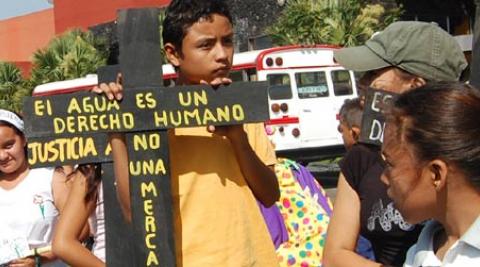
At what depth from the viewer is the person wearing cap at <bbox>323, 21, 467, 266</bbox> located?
2734 millimetres

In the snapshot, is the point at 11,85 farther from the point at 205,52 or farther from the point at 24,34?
the point at 205,52

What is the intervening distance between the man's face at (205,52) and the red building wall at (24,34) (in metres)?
44.0

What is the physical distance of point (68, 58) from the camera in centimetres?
2752

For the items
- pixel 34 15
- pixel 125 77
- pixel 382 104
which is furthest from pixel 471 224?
pixel 34 15

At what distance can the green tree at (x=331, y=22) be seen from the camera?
21.0m

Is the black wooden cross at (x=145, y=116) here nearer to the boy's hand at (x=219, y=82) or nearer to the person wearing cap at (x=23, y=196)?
the boy's hand at (x=219, y=82)

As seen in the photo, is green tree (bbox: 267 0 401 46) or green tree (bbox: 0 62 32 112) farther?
green tree (bbox: 0 62 32 112)

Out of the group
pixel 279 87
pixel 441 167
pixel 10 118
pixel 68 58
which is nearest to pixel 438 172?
pixel 441 167

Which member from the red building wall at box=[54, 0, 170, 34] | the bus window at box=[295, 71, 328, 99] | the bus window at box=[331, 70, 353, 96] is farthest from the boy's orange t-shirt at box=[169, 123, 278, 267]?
the red building wall at box=[54, 0, 170, 34]

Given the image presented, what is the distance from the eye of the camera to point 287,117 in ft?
54.6

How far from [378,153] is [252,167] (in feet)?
1.33

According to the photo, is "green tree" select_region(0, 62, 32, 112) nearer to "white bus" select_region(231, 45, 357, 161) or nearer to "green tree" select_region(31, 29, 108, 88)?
"green tree" select_region(31, 29, 108, 88)

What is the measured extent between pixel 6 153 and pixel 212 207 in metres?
1.91

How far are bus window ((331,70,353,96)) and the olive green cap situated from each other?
14.4m
